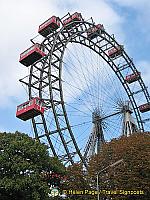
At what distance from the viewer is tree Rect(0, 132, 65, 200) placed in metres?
26.2

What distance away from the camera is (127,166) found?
30.7 metres

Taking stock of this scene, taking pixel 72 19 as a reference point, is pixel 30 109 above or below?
below

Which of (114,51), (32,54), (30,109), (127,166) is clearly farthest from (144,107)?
(30,109)

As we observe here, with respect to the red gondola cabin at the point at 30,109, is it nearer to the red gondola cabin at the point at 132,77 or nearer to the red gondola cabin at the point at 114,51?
the red gondola cabin at the point at 114,51

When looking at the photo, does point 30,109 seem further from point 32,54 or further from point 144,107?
point 144,107

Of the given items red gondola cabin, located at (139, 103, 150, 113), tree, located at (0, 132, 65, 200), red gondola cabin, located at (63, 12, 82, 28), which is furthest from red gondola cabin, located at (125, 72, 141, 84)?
tree, located at (0, 132, 65, 200)

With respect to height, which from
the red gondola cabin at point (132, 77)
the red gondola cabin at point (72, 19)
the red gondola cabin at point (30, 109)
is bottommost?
the red gondola cabin at point (30, 109)

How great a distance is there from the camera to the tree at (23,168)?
26156 millimetres

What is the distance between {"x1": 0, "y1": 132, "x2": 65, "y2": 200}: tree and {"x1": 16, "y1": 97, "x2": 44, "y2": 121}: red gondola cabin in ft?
14.0

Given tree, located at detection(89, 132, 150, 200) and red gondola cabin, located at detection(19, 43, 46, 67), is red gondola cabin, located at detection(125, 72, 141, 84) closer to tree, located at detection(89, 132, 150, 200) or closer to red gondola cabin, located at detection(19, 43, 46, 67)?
red gondola cabin, located at detection(19, 43, 46, 67)

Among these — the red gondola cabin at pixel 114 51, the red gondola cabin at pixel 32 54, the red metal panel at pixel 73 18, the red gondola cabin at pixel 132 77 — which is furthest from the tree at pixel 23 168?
the red gondola cabin at pixel 132 77

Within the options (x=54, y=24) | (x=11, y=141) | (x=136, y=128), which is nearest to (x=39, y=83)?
(x=54, y=24)

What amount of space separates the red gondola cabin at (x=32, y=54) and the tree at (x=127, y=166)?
443 inches

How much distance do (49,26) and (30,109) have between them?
1079 cm
